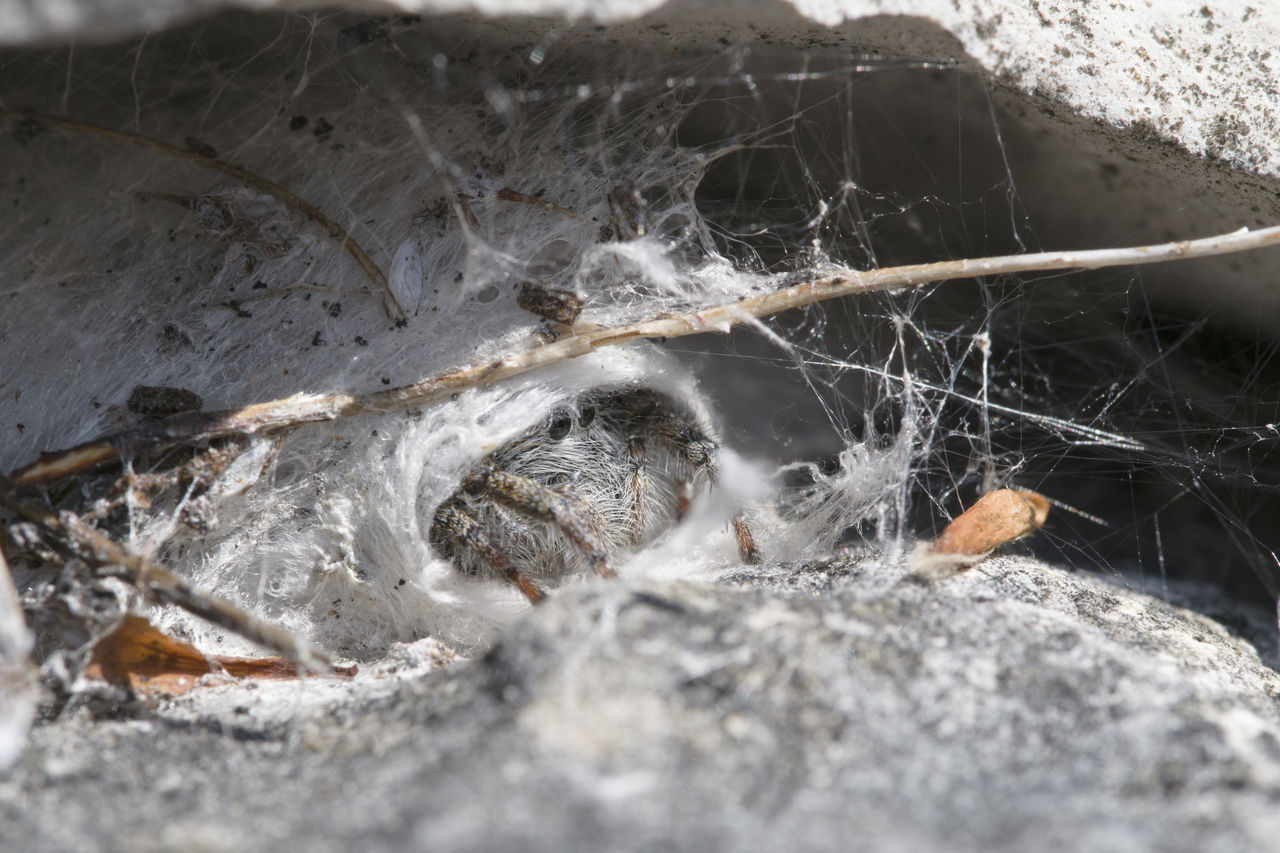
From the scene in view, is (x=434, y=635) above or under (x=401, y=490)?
under

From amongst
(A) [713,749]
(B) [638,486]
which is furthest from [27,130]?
(A) [713,749]

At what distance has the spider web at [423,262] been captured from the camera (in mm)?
1805

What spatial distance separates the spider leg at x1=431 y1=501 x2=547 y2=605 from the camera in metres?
1.87

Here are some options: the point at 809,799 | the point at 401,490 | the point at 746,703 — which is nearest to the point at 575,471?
the point at 401,490

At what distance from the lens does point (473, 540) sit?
1872 millimetres

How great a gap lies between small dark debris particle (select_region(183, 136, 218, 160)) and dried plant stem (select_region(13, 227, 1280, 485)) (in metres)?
0.60

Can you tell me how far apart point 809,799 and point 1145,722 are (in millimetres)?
458

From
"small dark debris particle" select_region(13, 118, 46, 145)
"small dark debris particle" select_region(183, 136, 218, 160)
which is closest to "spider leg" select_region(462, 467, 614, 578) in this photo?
"small dark debris particle" select_region(183, 136, 218, 160)

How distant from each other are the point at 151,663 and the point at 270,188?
1032mm

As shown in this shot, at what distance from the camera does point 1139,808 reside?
914mm

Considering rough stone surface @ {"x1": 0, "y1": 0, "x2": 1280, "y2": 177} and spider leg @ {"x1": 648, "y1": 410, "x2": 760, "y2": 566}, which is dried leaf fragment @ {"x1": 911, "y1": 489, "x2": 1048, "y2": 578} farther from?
rough stone surface @ {"x1": 0, "y1": 0, "x2": 1280, "y2": 177}

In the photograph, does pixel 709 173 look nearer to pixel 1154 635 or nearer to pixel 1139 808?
pixel 1154 635

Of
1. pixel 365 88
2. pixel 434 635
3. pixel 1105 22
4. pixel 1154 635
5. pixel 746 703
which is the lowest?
Answer: pixel 1154 635

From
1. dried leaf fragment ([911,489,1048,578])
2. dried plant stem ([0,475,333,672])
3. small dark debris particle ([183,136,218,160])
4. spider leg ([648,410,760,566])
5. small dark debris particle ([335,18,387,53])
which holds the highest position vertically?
small dark debris particle ([335,18,387,53])
